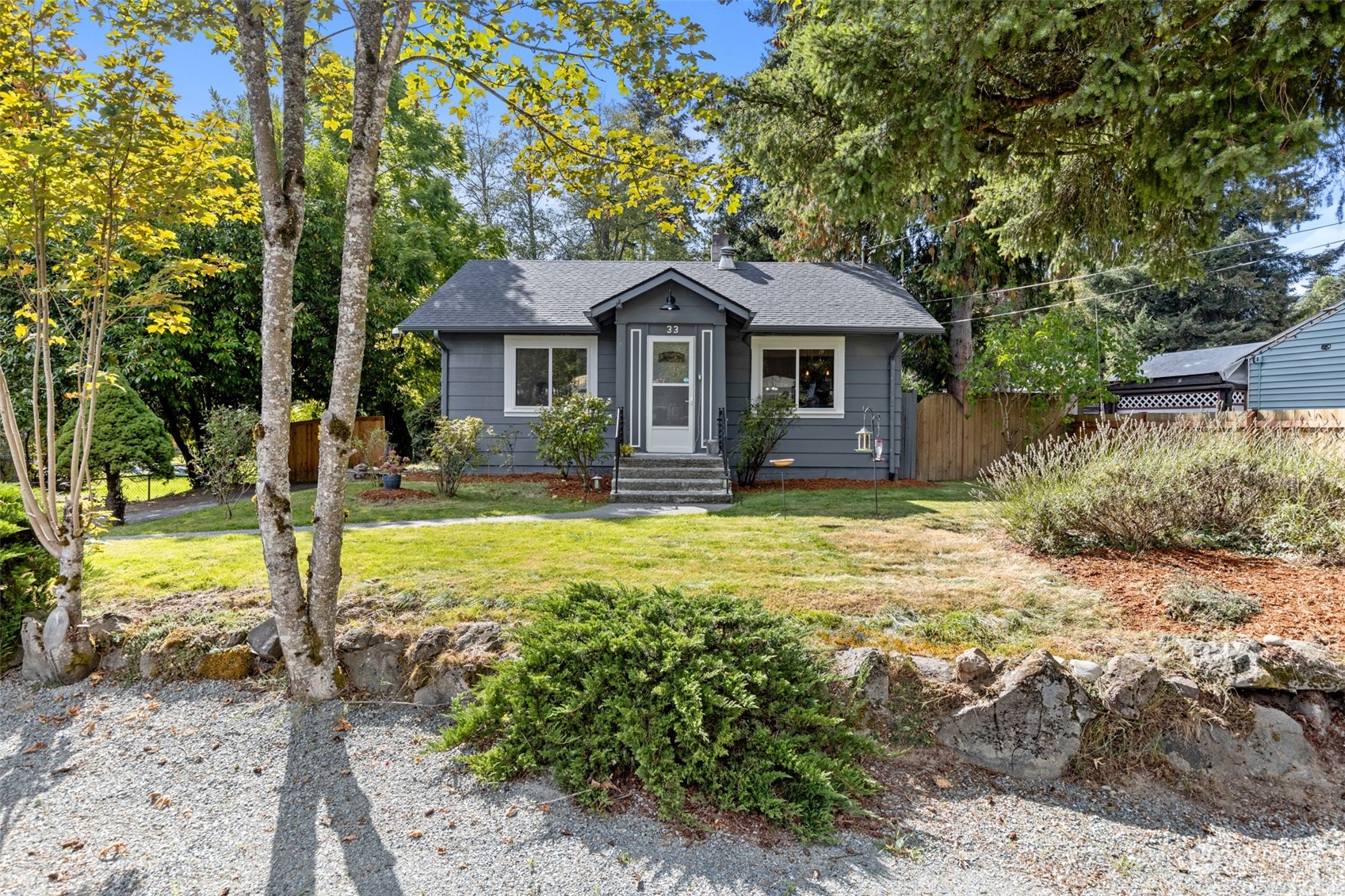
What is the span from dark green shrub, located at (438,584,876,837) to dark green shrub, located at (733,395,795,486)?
8.39 meters

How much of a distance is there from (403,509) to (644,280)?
558cm

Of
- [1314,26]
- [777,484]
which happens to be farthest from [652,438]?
[1314,26]

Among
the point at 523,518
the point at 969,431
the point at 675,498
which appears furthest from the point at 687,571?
the point at 969,431

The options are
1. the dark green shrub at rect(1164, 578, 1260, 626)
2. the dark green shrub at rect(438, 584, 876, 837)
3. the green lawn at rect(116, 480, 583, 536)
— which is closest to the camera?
the dark green shrub at rect(438, 584, 876, 837)

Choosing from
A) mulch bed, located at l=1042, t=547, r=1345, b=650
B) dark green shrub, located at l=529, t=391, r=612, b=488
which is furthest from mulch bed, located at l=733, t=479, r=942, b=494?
mulch bed, located at l=1042, t=547, r=1345, b=650

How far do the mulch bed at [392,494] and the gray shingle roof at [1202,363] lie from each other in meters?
17.5

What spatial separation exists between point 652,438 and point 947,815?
9.15 metres

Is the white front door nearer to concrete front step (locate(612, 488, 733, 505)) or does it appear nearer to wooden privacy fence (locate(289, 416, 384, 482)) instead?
concrete front step (locate(612, 488, 733, 505))

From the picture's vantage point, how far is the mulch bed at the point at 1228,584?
3.78 m

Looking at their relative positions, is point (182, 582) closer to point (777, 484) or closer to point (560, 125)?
point (560, 125)

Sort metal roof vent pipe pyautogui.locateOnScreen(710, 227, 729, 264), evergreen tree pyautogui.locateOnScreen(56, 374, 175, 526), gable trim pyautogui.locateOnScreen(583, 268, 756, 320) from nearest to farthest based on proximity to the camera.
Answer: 1. evergreen tree pyautogui.locateOnScreen(56, 374, 175, 526)
2. gable trim pyautogui.locateOnScreen(583, 268, 756, 320)
3. metal roof vent pipe pyautogui.locateOnScreen(710, 227, 729, 264)

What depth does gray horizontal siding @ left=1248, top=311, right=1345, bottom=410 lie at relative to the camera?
50.6ft

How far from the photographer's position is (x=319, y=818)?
8.54 ft

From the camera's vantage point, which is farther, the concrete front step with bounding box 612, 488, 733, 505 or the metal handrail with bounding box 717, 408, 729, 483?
the metal handrail with bounding box 717, 408, 729, 483
